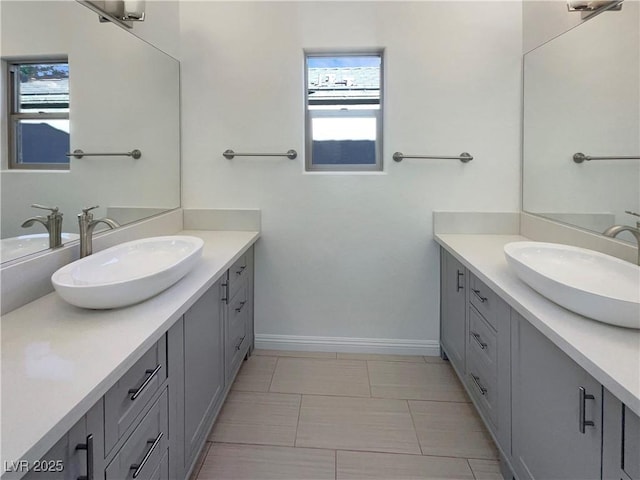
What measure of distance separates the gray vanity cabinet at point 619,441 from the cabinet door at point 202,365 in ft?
4.03

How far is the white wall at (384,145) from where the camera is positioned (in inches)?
93.8

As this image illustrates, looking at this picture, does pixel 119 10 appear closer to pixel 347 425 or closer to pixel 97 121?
pixel 97 121

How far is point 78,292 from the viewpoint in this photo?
110 centimetres

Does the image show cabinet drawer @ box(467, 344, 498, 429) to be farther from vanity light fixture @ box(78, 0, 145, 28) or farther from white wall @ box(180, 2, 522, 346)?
vanity light fixture @ box(78, 0, 145, 28)

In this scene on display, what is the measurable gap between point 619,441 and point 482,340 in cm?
90

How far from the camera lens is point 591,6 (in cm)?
184

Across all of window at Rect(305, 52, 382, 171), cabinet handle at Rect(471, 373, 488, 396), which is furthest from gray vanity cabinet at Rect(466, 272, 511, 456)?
window at Rect(305, 52, 382, 171)

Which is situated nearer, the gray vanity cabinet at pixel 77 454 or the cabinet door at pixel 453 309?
the gray vanity cabinet at pixel 77 454

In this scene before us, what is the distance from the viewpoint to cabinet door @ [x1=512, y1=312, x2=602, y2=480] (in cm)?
99

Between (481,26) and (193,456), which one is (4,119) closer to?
(193,456)

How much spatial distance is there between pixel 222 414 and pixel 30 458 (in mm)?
1425

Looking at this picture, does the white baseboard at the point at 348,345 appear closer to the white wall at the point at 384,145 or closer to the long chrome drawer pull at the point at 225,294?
the white wall at the point at 384,145

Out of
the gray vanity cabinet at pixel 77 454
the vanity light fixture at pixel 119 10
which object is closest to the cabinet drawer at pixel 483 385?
the gray vanity cabinet at pixel 77 454

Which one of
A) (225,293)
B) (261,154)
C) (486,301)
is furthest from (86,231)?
(486,301)
